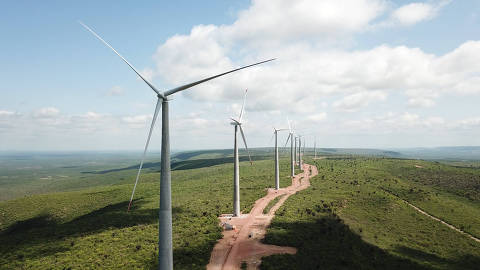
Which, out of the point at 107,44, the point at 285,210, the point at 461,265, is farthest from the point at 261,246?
the point at 107,44

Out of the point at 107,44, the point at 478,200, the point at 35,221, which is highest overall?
the point at 107,44

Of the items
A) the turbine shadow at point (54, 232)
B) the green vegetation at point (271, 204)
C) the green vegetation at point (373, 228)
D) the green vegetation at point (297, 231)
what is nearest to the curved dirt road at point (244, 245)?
the green vegetation at point (271, 204)

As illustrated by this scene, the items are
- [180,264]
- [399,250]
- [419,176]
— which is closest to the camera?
[180,264]

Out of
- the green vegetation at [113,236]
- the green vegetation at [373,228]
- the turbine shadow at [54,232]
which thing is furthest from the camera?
the turbine shadow at [54,232]

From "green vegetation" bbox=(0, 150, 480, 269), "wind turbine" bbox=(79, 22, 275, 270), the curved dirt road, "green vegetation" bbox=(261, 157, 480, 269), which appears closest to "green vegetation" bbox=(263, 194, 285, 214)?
"green vegetation" bbox=(0, 150, 480, 269)

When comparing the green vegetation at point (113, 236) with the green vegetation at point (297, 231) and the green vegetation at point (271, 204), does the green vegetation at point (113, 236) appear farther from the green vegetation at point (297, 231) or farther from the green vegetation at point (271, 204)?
the green vegetation at point (271, 204)

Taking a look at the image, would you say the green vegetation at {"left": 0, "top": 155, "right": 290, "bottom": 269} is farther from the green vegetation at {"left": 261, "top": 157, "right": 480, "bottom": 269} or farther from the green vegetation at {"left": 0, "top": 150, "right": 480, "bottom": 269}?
the green vegetation at {"left": 261, "top": 157, "right": 480, "bottom": 269}

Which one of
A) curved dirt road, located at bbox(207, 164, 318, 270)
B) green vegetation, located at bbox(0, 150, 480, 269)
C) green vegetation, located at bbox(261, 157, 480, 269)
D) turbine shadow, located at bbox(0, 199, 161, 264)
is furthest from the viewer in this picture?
turbine shadow, located at bbox(0, 199, 161, 264)

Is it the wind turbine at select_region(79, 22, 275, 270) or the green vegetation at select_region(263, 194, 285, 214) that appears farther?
the green vegetation at select_region(263, 194, 285, 214)

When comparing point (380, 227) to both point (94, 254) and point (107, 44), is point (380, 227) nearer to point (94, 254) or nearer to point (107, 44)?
point (94, 254)
